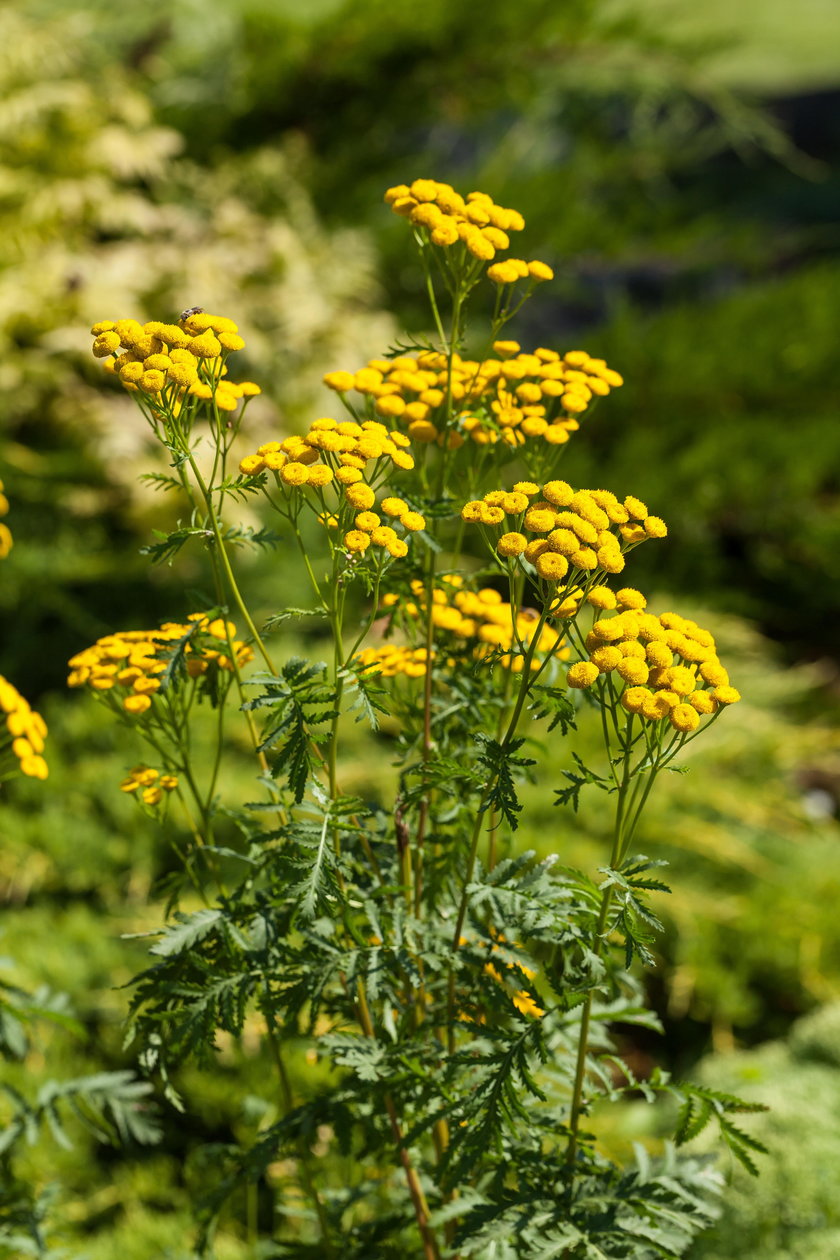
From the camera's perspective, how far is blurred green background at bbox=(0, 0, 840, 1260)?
264 cm

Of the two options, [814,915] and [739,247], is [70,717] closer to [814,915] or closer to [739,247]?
[814,915]

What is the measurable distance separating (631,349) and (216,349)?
3.90 m

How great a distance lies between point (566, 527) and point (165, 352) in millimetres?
412

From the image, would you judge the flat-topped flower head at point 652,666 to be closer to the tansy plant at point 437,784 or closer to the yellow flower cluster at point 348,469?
the tansy plant at point 437,784

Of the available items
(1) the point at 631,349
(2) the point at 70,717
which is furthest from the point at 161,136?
(2) the point at 70,717

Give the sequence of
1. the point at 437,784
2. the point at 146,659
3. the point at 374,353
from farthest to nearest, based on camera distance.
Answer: the point at 374,353 < the point at 146,659 < the point at 437,784

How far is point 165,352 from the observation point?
0.91 metres

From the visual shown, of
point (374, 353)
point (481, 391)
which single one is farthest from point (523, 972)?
point (374, 353)

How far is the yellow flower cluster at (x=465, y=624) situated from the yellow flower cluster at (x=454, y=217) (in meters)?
0.37

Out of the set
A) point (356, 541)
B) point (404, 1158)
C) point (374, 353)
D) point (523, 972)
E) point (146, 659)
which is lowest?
point (404, 1158)

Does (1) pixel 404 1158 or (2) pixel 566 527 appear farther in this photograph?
(1) pixel 404 1158

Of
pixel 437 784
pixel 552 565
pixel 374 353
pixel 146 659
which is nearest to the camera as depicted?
pixel 552 565

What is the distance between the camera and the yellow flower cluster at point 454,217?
3.14ft

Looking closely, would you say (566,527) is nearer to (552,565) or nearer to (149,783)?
(552,565)
